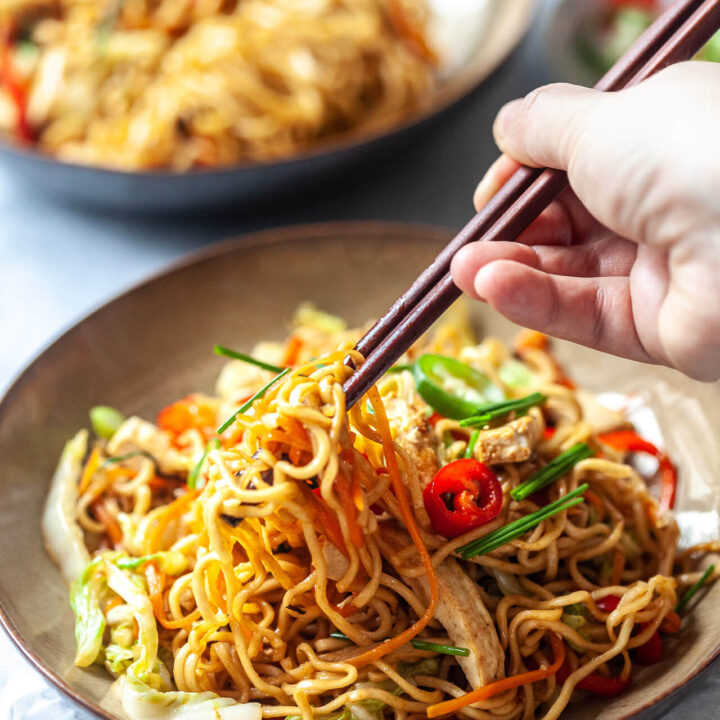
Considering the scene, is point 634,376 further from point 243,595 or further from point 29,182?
point 29,182

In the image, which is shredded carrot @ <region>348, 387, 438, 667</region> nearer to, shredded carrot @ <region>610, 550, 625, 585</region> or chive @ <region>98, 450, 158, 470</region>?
shredded carrot @ <region>610, 550, 625, 585</region>

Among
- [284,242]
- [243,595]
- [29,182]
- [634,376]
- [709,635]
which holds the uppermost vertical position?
[29,182]

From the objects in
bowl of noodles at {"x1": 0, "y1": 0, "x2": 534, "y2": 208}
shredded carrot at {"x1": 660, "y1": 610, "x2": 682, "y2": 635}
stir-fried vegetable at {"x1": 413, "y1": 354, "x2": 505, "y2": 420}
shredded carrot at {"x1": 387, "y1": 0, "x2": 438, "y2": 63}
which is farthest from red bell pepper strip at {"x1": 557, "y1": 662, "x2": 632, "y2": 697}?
shredded carrot at {"x1": 387, "y1": 0, "x2": 438, "y2": 63}

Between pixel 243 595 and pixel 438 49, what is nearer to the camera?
pixel 243 595

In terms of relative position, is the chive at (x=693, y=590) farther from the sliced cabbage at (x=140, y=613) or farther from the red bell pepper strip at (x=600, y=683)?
the sliced cabbage at (x=140, y=613)

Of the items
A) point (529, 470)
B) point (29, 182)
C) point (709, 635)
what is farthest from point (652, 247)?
point (29, 182)

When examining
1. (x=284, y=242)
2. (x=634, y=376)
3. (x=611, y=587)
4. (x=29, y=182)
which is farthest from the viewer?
(x=29, y=182)

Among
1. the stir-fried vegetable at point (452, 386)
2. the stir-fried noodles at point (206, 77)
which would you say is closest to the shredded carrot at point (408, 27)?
the stir-fried noodles at point (206, 77)

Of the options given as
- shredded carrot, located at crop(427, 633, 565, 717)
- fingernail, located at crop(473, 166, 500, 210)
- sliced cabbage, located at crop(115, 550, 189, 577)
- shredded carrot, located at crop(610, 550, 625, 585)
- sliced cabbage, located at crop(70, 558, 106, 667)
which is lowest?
shredded carrot, located at crop(610, 550, 625, 585)
